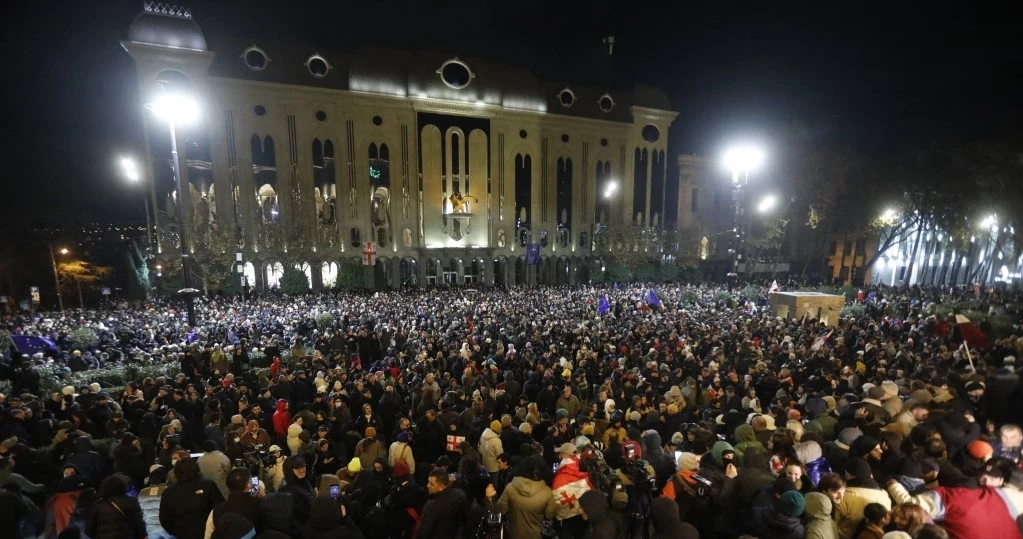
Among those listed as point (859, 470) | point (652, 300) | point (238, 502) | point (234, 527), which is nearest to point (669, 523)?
point (859, 470)

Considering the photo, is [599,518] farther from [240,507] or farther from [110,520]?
[110,520]

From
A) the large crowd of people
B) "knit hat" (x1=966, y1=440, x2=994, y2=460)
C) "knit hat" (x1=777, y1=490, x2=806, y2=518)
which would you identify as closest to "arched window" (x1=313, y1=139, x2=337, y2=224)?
the large crowd of people

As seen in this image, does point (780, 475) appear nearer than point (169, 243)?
Yes

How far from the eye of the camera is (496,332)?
13.9 meters

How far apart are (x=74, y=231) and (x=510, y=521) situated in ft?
136

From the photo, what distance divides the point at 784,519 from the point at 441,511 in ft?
8.41

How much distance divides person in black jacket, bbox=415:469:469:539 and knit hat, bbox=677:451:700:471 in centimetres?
220

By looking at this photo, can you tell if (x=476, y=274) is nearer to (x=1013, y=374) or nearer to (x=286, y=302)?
(x=286, y=302)

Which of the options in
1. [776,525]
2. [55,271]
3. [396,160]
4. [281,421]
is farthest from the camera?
[396,160]

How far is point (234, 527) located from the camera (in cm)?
330

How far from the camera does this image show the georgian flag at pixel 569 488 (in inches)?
161

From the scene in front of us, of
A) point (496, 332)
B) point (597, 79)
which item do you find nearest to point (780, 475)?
point (496, 332)

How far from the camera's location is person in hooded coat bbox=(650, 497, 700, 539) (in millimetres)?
3322

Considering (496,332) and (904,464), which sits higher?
(904,464)
